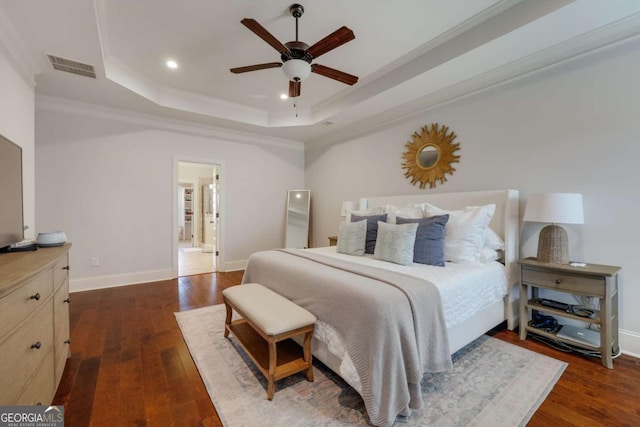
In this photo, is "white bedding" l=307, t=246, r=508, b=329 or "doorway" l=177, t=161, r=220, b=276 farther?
"doorway" l=177, t=161, r=220, b=276

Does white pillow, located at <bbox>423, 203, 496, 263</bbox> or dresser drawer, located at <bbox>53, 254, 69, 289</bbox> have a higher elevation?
white pillow, located at <bbox>423, 203, 496, 263</bbox>

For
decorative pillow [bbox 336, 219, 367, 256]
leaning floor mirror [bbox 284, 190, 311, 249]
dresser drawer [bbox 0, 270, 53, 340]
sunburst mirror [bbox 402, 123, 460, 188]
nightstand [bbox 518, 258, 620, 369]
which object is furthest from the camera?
leaning floor mirror [bbox 284, 190, 311, 249]

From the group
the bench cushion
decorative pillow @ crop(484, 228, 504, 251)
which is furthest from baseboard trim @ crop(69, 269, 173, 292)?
decorative pillow @ crop(484, 228, 504, 251)

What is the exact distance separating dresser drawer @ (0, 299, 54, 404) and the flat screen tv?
69 centimetres

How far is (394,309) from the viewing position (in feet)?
4.92

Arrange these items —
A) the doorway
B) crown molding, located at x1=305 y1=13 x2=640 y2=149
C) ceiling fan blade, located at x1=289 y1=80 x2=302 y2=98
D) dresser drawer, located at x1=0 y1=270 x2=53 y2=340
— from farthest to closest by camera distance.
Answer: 1. the doorway
2. ceiling fan blade, located at x1=289 y1=80 x2=302 y2=98
3. crown molding, located at x1=305 y1=13 x2=640 y2=149
4. dresser drawer, located at x1=0 y1=270 x2=53 y2=340

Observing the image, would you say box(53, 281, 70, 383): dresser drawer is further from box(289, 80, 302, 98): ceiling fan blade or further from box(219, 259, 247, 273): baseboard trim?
box(219, 259, 247, 273): baseboard trim

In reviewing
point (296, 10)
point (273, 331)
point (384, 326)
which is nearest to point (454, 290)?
point (384, 326)

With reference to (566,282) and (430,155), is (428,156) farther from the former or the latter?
(566,282)

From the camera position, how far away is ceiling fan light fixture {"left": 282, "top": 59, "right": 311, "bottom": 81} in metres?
2.20

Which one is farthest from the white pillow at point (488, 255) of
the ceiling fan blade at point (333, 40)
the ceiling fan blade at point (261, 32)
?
the ceiling fan blade at point (261, 32)

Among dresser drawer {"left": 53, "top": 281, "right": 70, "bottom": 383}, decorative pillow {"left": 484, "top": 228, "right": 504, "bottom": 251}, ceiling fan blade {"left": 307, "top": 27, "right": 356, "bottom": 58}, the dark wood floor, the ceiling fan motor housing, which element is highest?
the ceiling fan motor housing

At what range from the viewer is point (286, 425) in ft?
4.87

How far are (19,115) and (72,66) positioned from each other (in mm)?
700
